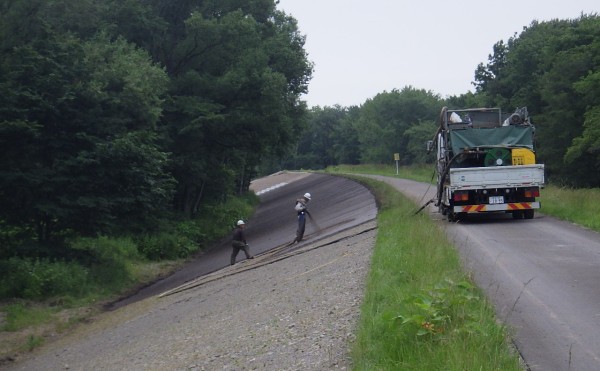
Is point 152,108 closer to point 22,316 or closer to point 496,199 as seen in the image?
point 22,316

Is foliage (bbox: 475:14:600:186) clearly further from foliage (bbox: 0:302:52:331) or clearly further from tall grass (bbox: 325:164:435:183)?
foliage (bbox: 0:302:52:331)

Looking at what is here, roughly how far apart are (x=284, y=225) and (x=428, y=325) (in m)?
29.0

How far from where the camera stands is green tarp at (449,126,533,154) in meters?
21.7

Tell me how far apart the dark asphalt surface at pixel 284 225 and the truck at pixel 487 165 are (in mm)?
4560

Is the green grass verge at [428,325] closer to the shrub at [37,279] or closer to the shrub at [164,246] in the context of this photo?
the shrub at [37,279]

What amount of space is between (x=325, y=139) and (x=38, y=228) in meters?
131

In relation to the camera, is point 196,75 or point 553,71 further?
point 553,71

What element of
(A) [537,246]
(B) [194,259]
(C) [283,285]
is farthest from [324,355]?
(B) [194,259]

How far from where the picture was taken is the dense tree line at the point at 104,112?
76.5 feet

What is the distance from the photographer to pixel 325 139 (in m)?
154

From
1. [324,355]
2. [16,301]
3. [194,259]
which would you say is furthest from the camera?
[194,259]

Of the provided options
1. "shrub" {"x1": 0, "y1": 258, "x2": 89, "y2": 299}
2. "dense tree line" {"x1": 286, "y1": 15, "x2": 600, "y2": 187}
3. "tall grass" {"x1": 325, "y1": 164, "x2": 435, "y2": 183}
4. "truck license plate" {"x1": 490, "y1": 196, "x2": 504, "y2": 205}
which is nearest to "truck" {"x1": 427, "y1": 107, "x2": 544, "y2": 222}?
"truck license plate" {"x1": 490, "y1": 196, "x2": 504, "y2": 205}

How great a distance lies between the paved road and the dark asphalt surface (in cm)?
805

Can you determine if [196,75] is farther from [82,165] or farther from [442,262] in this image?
[442,262]
